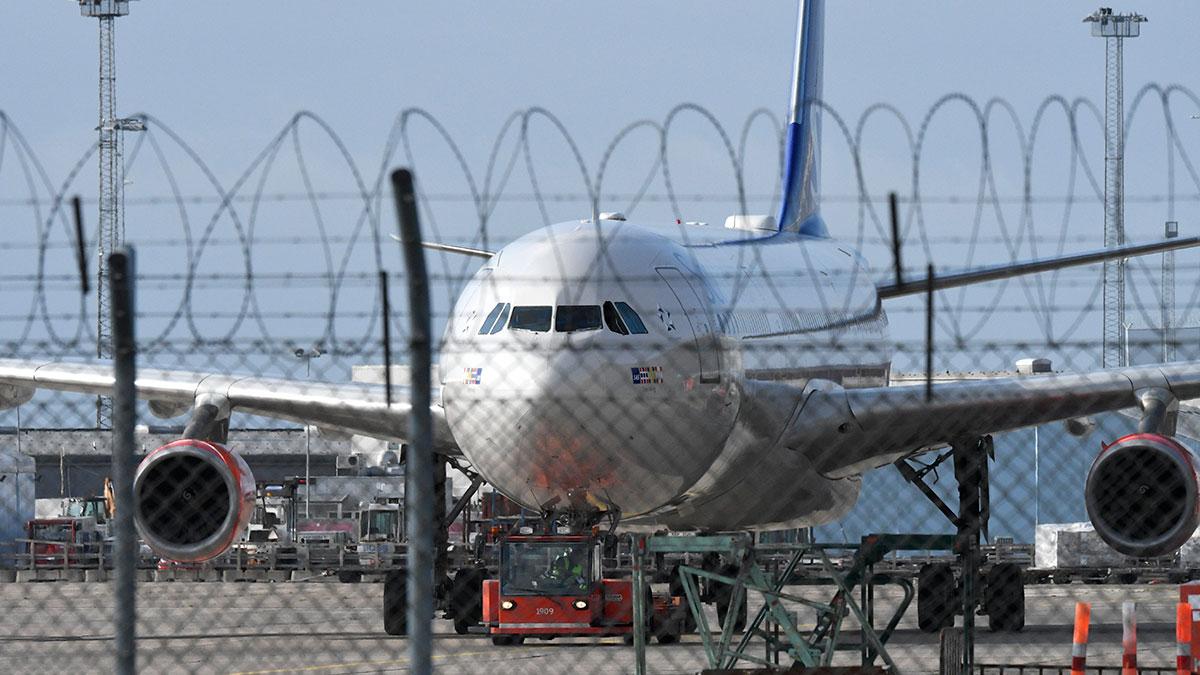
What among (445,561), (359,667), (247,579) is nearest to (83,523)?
(247,579)

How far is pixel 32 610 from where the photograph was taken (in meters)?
26.0

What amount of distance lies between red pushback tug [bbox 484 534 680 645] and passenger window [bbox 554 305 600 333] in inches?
77.6

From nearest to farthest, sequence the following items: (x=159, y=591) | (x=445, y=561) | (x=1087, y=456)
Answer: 1. (x=445, y=561)
2. (x=159, y=591)
3. (x=1087, y=456)

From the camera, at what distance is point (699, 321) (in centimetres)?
1747

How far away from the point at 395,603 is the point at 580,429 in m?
5.02

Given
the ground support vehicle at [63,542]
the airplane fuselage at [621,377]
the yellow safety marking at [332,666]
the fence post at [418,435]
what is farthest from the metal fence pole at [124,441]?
the ground support vehicle at [63,542]

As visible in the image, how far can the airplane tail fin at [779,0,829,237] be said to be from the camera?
28438 mm

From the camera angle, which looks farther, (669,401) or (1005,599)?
(1005,599)

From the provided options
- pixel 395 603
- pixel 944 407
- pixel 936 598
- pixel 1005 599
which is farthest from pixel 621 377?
pixel 1005 599

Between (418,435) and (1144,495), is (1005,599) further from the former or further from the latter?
(418,435)

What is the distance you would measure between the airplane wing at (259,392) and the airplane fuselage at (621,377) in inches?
126

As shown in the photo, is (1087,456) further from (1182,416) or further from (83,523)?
(83,523)

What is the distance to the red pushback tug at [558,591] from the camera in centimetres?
1742

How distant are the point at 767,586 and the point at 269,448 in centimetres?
6385
